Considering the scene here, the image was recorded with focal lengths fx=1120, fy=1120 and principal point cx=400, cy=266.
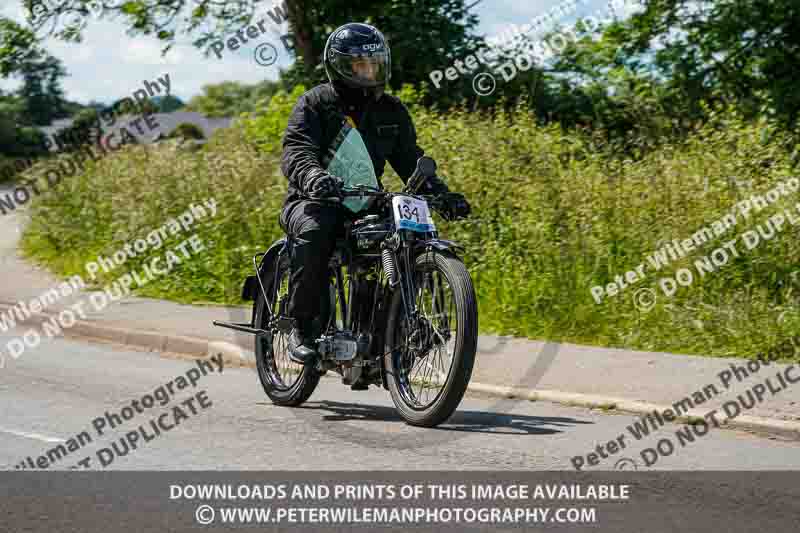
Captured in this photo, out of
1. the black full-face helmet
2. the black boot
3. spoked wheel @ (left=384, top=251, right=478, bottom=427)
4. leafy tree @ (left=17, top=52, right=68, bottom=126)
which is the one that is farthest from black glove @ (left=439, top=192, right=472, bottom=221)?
leafy tree @ (left=17, top=52, right=68, bottom=126)

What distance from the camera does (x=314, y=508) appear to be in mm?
4945

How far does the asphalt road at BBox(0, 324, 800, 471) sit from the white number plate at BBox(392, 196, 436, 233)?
1.19 m

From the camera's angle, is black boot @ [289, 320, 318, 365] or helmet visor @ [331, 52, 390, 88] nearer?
helmet visor @ [331, 52, 390, 88]

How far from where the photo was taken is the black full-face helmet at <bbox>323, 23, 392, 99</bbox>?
6.87m

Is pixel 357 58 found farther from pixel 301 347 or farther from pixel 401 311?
pixel 301 347

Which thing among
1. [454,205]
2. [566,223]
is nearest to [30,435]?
[454,205]

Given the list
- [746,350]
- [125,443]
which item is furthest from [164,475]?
[746,350]

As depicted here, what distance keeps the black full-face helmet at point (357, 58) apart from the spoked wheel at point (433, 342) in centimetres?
127

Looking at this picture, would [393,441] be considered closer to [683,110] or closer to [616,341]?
[616,341]

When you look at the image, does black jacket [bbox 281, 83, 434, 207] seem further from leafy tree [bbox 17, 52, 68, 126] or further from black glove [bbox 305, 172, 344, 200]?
leafy tree [bbox 17, 52, 68, 126]

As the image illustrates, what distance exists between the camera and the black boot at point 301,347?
7125mm

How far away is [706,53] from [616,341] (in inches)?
349

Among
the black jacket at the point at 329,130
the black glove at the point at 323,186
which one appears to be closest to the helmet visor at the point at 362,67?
the black jacket at the point at 329,130

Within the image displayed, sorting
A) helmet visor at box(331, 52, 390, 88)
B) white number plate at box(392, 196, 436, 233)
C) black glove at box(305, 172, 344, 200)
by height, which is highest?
helmet visor at box(331, 52, 390, 88)
